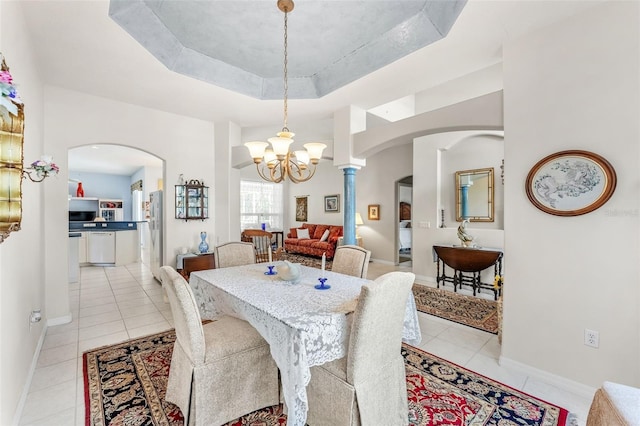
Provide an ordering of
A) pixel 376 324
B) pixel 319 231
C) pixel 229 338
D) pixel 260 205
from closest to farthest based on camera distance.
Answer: pixel 376 324, pixel 229 338, pixel 319 231, pixel 260 205

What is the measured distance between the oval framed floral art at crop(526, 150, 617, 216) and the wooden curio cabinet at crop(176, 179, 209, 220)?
4094 millimetres

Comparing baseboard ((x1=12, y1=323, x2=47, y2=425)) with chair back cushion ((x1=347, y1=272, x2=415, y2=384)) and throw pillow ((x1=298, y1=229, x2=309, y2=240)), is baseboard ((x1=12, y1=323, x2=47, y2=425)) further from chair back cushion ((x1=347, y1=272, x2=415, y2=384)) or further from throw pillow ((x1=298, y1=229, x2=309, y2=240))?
throw pillow ((x1=298, y1=229, x2=309, y2=240))

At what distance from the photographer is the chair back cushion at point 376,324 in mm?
1436

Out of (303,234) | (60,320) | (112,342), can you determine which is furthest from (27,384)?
(303,234)

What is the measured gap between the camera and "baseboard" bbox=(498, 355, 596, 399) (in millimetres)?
2010

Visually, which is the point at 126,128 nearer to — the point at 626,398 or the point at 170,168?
the point at 170,168

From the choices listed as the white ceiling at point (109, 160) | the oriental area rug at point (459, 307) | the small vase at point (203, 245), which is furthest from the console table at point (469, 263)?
the white ceiling at point (109, 160)

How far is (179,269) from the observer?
4195mm

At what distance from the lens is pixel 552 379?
2.15 meters

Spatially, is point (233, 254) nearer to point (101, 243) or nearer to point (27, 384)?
point (27, 384)

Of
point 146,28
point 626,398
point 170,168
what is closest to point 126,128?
point 170,168

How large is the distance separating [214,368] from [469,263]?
11.9 ft

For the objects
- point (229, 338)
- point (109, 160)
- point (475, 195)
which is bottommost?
point (229, 338)

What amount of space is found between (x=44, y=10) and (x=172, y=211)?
266 cm
